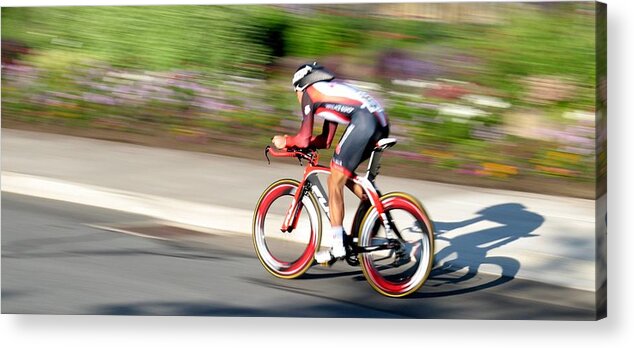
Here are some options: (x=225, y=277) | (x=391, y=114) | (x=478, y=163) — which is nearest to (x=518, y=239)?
(x=478, y=163)

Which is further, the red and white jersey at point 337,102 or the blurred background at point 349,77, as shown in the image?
the red and white jersey at point 337,102

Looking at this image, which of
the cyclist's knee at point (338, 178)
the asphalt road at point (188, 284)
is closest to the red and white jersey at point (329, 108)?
the cyclist's knee at point (338, 178)

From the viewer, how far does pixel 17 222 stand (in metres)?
12.7

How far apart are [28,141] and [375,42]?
3455 mm

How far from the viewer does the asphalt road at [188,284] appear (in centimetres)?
1140

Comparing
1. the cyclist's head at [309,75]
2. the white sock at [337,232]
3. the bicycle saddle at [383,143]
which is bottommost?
the white sock at [337,232]

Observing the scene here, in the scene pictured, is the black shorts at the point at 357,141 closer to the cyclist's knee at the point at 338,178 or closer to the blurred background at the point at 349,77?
the cyclist's knee at the point at 338,178

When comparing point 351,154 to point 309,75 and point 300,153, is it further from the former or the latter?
point 309,75

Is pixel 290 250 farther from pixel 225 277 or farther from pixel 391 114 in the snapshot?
pixel 391 114

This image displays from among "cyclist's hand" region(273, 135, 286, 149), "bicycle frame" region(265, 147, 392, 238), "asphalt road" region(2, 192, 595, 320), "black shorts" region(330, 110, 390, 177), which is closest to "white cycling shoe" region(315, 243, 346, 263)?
"asphalt road" region(2, 192, 595, 320)

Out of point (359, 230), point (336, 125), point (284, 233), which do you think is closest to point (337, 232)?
point (359, 230)

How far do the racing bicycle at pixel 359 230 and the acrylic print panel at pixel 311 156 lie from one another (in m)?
0.02

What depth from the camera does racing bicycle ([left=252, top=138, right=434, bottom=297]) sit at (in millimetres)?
11141

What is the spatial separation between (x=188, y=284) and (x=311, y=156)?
5.33ft
